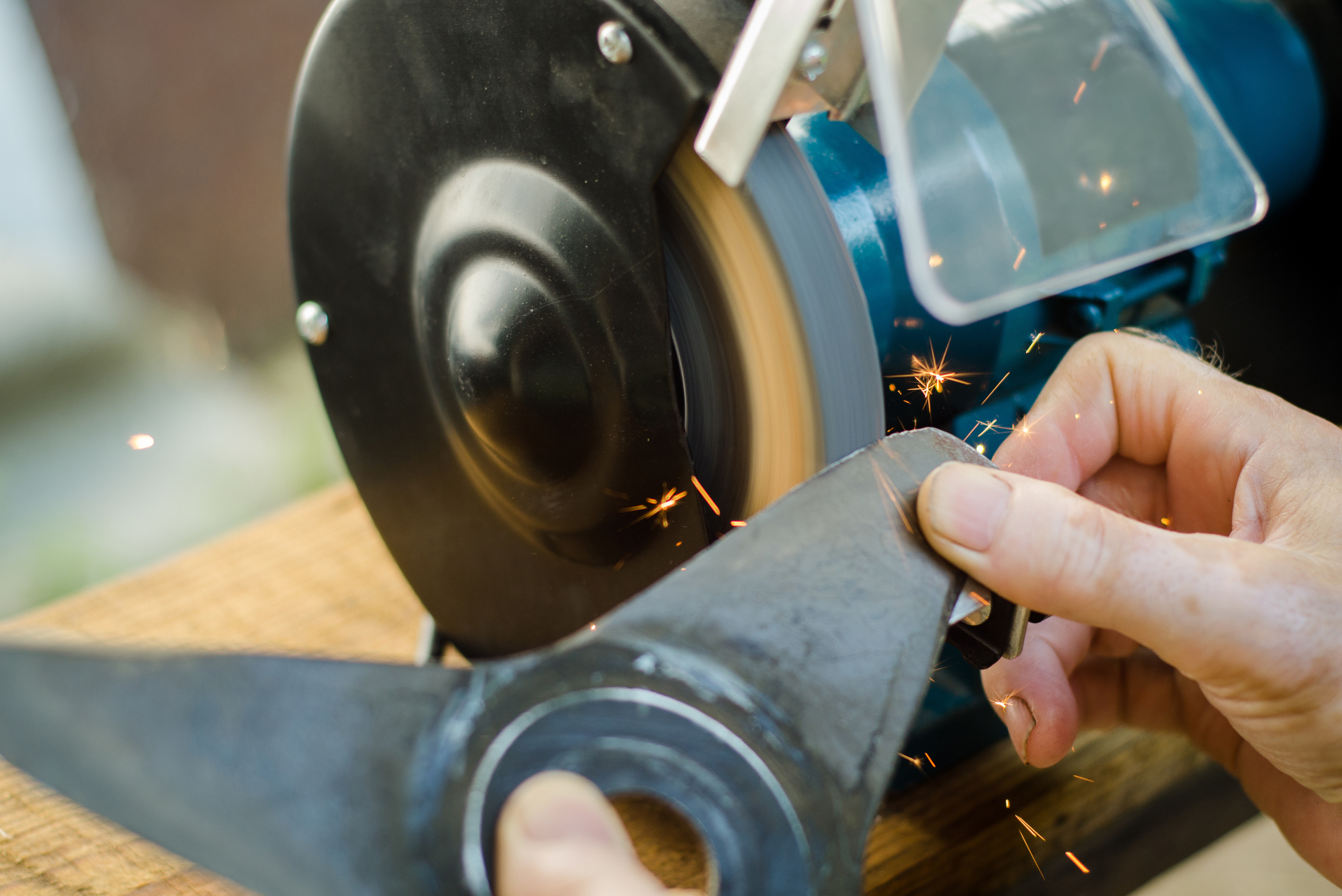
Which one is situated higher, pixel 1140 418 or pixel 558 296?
pixel 558 296

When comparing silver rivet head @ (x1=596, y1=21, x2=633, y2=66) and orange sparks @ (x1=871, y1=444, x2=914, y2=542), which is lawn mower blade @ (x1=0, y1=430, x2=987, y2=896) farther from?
silver rivet head @ (x1=596, y1=21, x2=633, y2=66)

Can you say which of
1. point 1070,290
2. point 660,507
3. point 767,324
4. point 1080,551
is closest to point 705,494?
point 660,507

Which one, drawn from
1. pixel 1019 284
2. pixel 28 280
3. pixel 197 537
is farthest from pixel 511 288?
pixel 28 280

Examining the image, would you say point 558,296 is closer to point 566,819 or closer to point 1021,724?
point 566,819

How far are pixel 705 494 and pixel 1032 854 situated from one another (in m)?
0.44

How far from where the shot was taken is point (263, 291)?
2.31 metres

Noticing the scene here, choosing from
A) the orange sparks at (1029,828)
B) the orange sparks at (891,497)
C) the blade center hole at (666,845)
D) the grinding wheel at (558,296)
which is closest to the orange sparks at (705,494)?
the grinding wheel at (558,296)

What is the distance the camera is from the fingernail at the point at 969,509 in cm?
51

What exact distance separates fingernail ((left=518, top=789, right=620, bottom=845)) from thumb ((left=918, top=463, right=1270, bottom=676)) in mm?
237

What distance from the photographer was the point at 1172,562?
53cm

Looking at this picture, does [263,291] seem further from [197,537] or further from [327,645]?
[327,645]

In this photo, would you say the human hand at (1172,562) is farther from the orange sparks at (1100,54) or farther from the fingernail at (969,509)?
the orange sparks at (1100,54)

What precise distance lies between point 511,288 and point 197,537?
1.75 m

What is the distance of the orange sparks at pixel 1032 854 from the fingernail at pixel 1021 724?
0.10 m
